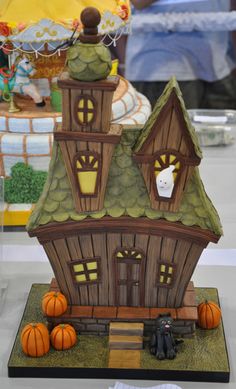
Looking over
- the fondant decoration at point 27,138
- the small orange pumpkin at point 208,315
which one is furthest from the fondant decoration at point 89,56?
the fondant decoration at point 27,138

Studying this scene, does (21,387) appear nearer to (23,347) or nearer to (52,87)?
(23,347)

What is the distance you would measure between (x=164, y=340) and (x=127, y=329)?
109 mm

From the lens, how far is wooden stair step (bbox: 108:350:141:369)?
195 cm

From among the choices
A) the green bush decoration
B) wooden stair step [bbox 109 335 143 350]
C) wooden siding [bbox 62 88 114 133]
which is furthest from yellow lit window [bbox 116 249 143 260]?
the green bush decoration

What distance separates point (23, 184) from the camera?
9.00 ft

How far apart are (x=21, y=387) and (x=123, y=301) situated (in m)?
0.37

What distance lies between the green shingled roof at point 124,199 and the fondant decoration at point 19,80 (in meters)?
0.97

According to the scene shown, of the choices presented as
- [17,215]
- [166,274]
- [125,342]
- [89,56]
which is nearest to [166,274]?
[166,274]

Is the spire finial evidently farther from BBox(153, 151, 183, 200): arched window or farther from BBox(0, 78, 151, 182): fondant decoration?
BBox(0, 78, 151, 182): fondant decoration

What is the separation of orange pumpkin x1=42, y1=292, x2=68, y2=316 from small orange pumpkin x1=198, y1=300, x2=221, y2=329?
401 millimetres

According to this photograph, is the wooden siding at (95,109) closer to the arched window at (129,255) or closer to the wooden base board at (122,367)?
the arched window at (129,255)

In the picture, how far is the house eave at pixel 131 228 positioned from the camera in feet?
6.31

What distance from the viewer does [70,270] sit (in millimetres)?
2025

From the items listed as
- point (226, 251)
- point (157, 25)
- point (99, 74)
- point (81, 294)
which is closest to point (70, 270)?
point (81, 294)
